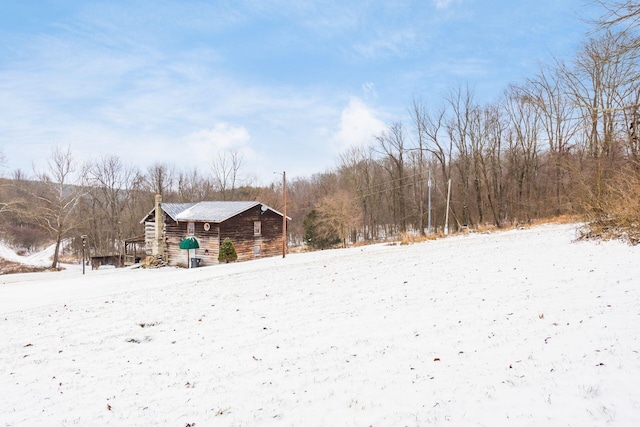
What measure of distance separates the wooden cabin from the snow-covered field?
62.2 feet

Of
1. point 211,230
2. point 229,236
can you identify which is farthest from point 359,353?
point 211,230

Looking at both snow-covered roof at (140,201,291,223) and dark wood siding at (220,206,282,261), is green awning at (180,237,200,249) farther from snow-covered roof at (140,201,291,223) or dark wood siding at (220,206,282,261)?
dark wood siding at (220,206,282,261)

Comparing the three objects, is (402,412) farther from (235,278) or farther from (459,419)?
(235,278)

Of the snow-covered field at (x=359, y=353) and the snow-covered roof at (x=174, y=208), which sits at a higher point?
the snow-covered roof at (x=174, y=208)

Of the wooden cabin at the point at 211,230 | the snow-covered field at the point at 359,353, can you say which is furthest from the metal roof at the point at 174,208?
the snow-covered field at the point at 359,353

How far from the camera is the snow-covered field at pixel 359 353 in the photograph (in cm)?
414

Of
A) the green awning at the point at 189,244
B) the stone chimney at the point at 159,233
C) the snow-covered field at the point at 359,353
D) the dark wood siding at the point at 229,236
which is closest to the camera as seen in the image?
the snow-covered field at the point at 359,353

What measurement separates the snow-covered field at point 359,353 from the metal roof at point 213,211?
19.1 metres

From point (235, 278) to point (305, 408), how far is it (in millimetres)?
10545

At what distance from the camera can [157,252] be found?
112 feet

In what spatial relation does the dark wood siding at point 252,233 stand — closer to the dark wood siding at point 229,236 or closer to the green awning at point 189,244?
the dark wood siding at point 229,236

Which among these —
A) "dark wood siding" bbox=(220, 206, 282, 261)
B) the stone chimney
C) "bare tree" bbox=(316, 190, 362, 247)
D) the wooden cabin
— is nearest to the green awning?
the wooden cabin

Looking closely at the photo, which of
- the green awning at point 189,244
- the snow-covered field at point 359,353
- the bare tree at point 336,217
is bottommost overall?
the snow-covered field at point 359,353

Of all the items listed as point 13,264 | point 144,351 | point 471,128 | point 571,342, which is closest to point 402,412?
point 571,342
